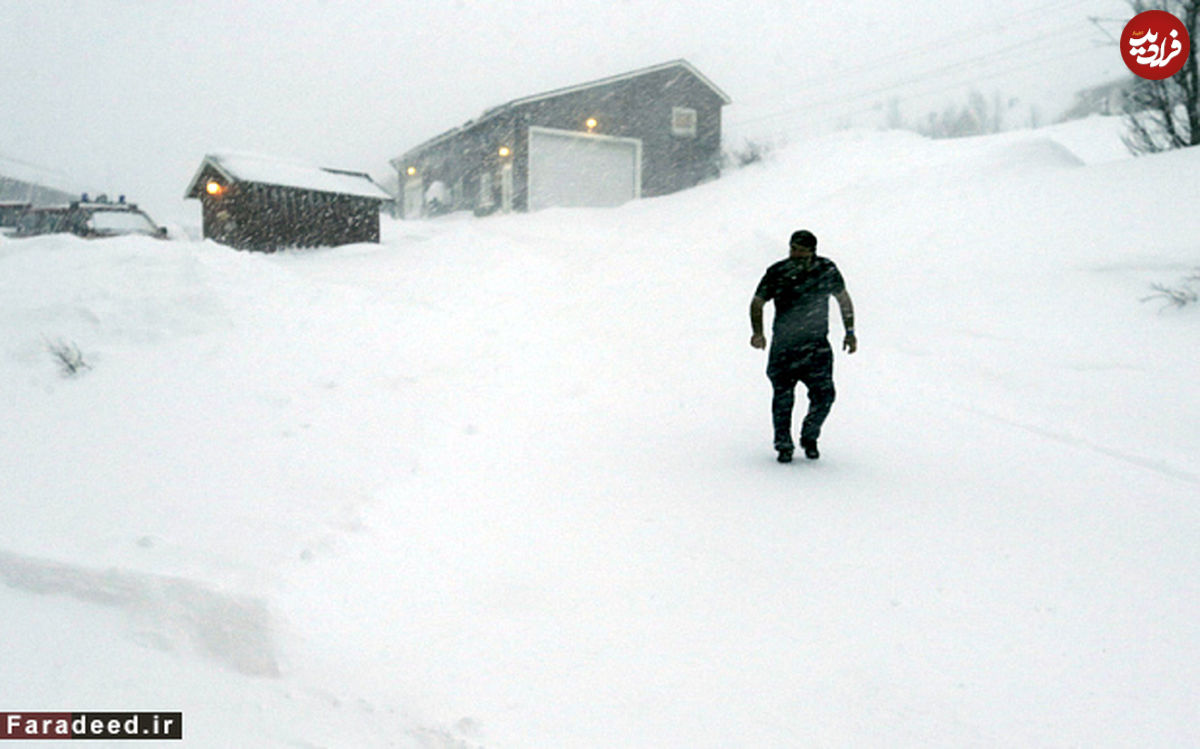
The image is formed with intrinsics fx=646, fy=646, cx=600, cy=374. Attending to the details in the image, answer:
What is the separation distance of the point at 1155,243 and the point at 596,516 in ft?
26.2

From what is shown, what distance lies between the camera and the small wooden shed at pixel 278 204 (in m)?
17.3

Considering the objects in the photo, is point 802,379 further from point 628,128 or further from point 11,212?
point 628,128

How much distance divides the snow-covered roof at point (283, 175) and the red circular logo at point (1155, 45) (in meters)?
17.4

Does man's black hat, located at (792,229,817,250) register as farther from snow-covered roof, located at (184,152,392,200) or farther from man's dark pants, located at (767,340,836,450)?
snow-covered roof, located at (184,152,392,200)

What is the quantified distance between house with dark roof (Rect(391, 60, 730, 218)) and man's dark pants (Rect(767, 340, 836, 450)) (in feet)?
65.0

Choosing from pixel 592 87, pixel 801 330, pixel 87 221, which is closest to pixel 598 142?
pixel 592 87

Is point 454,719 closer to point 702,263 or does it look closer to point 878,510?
point 878,510

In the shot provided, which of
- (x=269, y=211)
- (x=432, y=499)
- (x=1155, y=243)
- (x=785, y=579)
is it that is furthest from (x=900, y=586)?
(x=269, y=211)

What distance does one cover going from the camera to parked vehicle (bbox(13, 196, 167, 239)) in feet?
45.9

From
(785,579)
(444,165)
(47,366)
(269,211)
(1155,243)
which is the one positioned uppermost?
(444,165)

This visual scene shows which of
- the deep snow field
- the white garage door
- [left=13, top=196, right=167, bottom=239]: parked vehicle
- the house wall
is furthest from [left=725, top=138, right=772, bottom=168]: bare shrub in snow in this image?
[left=13, top=196, right=167, bottom=239]: parked vehicle

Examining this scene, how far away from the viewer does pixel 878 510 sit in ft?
13.6

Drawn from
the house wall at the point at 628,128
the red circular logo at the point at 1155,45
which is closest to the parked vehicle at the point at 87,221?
the house wall at the point at 628,128

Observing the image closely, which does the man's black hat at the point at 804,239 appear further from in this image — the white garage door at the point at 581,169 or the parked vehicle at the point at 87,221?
the white garage door at the point at 581,169
